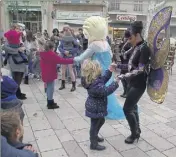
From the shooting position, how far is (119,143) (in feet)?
12.9

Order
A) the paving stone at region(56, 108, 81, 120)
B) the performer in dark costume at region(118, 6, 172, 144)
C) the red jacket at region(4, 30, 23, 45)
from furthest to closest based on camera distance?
the red jacket at region(4, 30, 23, 45) < the paving stone at region(56, 108, 81, 120) < the performer in dark costume at region(118, 6, 172, 144)

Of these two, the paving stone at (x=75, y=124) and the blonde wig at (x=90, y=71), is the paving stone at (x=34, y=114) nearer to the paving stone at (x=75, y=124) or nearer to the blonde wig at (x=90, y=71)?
the paving stone at (x=75, y=124)

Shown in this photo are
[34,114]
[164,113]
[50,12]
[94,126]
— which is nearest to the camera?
[94,126]

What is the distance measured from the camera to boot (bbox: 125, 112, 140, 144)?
3812 millimetres

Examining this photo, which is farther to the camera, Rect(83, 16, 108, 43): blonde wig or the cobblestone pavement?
Rect(83, 16, 108, 43): blonde wig

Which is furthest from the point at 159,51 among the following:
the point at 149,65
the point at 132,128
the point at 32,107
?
the point at 32,107

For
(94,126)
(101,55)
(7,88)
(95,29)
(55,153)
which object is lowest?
(55,153)

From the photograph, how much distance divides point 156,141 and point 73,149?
1.28m

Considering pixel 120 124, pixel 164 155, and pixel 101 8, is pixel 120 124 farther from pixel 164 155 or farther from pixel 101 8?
pixel 101 8

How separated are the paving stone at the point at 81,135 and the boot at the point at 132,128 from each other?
647 millimetres

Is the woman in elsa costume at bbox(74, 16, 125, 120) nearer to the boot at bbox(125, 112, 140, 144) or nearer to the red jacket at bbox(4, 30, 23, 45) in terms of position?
the boot at bbox(125, 112, 140, 144)

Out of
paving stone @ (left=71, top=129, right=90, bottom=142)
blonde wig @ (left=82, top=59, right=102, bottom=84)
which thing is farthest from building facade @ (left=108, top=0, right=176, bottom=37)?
blonde wig @ (left=82, top=59, right=102, bottom=84)

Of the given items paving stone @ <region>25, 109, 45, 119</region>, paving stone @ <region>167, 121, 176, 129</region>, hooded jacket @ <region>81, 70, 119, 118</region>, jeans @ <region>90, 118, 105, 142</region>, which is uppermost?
hooded jacket @ <region>81, 70, 119, 118</region>

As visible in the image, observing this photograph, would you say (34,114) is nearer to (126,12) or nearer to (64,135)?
(64,135)
